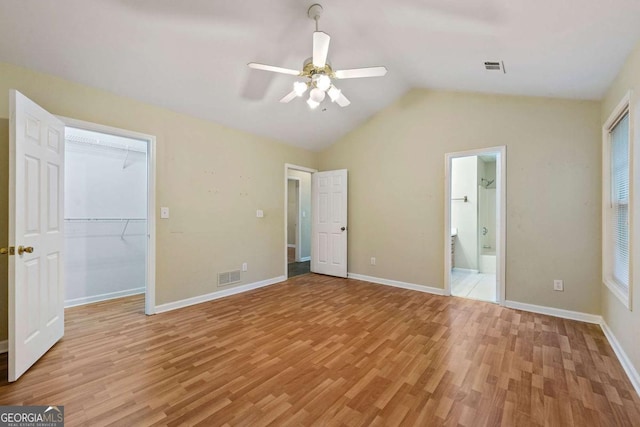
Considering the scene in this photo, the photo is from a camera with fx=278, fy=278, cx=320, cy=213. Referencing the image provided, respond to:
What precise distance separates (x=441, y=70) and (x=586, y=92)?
1472mm

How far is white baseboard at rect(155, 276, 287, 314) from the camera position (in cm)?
340

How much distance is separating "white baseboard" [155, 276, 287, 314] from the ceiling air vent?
408 centimetres

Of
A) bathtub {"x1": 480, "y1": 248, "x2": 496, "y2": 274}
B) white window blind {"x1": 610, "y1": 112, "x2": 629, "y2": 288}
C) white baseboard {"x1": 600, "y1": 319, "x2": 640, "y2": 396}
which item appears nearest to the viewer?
white baseboard {"x1": 600, "y1": 319, "x2": 640, "y2": 396}

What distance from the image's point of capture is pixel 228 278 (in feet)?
13.3

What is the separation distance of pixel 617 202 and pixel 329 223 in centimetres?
376

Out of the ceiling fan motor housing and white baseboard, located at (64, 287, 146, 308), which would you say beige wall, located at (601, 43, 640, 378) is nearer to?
the ceiling fan motor housing

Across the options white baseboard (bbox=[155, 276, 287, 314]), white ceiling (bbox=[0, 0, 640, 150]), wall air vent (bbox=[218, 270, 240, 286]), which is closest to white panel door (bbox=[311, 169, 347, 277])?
white baseboard (bbox=[155, 276, 287, 314])

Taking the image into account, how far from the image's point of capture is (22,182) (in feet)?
6.75

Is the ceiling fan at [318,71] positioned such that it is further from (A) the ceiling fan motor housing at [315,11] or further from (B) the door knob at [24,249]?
(B) the door knob at [24,249]

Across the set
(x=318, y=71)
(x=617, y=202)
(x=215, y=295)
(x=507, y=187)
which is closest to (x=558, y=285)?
(x=617, y=202)

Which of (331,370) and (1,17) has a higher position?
(1,17)

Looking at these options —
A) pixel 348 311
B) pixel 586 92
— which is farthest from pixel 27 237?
pixel 586 92

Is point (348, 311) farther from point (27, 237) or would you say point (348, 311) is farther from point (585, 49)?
point (585, 49)

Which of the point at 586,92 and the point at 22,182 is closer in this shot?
the point at 22,182
